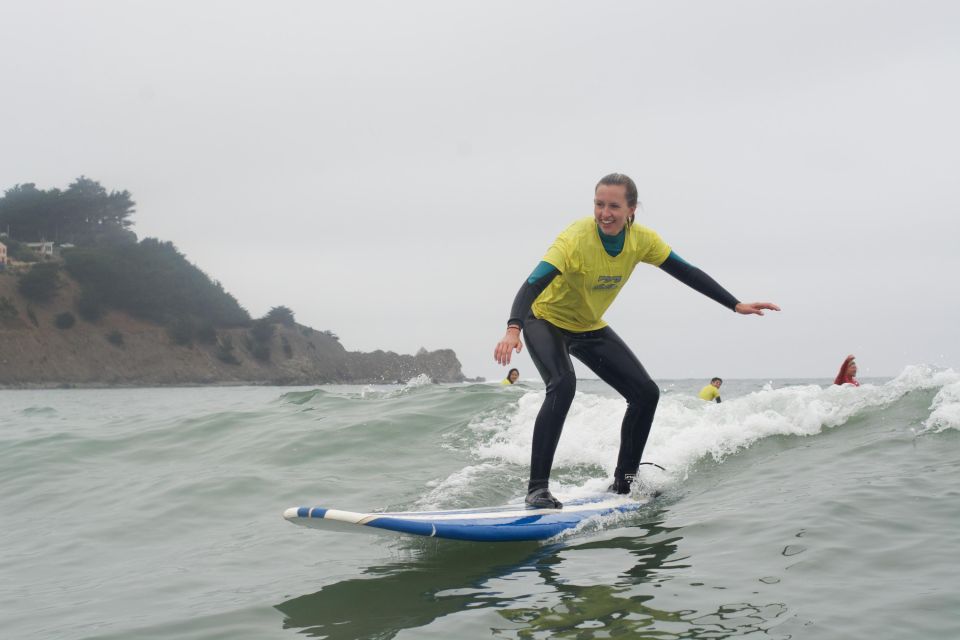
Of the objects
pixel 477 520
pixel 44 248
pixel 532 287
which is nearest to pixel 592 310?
pixel 532 287

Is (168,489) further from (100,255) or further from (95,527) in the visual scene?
(100,255)

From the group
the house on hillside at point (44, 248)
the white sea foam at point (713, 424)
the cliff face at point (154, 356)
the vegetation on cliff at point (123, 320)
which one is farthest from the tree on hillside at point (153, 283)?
the white sea foam at point (713, 424)

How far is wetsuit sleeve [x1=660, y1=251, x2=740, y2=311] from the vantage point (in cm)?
652

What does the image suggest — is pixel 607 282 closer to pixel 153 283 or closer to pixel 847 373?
pixel 847 373

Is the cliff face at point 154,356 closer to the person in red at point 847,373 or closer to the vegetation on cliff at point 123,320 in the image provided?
the vegetation on cliff at point 123,320

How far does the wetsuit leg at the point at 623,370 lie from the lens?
6.53 m

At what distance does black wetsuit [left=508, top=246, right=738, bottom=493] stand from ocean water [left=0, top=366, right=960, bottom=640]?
1.89 feet

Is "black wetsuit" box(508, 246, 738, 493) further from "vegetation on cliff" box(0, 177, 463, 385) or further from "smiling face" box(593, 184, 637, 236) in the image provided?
"vegetation on cliff" box(0, 177, 463, 385)

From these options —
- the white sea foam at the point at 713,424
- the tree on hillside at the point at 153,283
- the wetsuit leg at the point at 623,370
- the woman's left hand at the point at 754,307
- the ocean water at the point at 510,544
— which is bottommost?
the ocean water at the point at 510,544

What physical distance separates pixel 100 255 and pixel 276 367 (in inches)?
935

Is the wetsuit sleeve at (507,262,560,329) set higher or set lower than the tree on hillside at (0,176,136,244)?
lower

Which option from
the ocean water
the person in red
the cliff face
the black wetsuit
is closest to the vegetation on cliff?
the cliff face

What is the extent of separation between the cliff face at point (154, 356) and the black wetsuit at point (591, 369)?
86286 millimetres

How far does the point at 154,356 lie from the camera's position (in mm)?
95375
